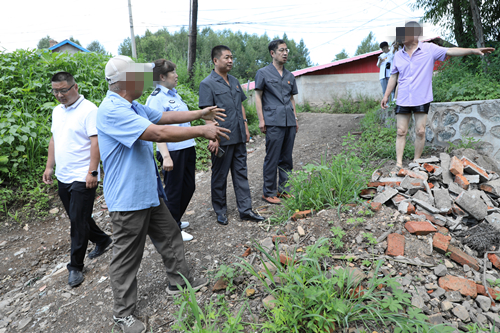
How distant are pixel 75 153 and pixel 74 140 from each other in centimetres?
12

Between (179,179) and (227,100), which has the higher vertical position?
(227,100)

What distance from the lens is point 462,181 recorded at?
137 inches

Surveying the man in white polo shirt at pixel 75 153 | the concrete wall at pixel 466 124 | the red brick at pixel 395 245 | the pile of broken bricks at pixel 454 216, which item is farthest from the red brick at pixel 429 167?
the man in white polo shirt at pixel 75 153

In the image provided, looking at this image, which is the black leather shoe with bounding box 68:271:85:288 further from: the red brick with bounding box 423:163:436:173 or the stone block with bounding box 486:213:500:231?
the red brick with bounding box 423:163:436:173

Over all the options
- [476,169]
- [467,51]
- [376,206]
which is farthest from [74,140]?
[476,169]

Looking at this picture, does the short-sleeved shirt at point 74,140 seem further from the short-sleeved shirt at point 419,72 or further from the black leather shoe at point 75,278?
the short-sleeved shirt at point 419,72

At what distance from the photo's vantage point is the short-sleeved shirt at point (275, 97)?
13.1 ft

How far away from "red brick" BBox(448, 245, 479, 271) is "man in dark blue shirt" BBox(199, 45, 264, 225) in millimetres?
1886

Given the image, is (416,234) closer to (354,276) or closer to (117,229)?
(354,276)

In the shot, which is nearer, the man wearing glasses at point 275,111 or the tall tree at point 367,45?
the man wearing glasses at point 275,111

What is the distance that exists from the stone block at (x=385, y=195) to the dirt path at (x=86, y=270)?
55cm

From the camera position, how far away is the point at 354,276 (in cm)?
212

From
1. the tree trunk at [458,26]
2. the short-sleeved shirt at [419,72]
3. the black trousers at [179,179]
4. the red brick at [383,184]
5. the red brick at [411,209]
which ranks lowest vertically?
the red brick at [411,209]

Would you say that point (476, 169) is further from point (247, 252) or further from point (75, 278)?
point (75, 278)
